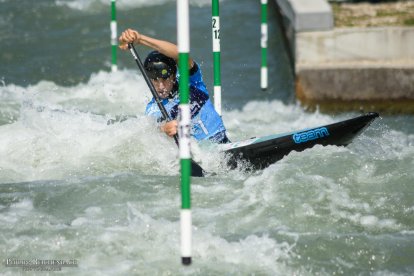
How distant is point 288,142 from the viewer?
7.89 metres

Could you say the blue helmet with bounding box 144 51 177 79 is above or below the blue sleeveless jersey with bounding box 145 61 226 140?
above

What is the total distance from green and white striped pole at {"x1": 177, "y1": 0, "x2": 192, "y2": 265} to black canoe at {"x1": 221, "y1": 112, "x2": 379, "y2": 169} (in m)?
2.40

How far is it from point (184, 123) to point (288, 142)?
2.48m

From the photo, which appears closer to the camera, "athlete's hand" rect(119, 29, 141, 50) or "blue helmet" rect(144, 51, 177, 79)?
"athlete's hand" rect(119, 29, 141, 50)

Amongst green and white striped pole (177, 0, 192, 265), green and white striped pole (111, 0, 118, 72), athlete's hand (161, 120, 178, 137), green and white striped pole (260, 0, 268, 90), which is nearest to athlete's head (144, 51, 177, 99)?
athlete's hand (161, 120, 178, 137)

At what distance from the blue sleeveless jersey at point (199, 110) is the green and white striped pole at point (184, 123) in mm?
2373

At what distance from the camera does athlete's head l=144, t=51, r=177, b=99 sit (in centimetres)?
775

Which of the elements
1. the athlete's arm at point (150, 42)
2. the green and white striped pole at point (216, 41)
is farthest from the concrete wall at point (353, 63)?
the athlete's arm at point (150, 42)

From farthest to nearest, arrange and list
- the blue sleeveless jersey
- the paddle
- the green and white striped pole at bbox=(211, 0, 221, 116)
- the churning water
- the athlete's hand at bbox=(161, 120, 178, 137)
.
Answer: the green and white striped pole at bbox=(211, 0, 221, 116), the blue sleeveless jersey, the paddle, the athlete's hand at bbox=(161, 120, 178, 137), the churning water

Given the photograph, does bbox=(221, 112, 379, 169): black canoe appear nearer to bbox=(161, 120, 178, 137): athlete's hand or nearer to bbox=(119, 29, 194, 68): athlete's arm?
bbox=(161, 120, 178, 137): athlete's hand

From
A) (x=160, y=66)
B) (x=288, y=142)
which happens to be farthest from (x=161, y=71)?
(x=288, y=142)

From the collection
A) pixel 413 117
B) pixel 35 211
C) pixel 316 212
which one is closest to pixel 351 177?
pixel 316 212

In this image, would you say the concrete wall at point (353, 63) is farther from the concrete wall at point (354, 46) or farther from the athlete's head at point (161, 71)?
the athlete's head at point (161, 71)

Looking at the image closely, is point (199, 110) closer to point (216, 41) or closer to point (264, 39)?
point (216, 41)
